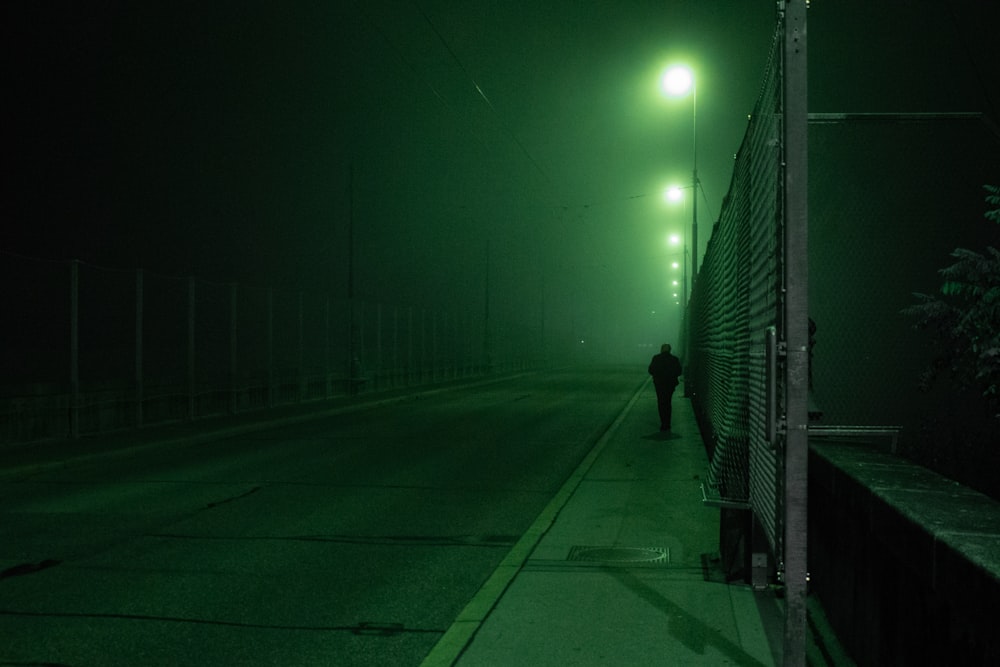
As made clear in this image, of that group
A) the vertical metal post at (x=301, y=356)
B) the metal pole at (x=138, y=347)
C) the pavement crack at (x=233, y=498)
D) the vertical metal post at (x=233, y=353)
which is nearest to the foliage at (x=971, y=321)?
the pavement crack at (x=233, y=498)

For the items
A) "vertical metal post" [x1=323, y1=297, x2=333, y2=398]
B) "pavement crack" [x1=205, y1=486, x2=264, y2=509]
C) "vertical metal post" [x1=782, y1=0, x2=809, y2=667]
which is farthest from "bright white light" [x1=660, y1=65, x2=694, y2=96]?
"vertical metal post" [x1=323, y1=297, x2=333, y2=398]

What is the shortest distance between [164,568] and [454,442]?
33.8 ft

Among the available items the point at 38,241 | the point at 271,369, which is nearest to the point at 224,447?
the point at 271,369

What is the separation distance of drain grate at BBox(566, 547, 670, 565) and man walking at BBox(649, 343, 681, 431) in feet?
36.4

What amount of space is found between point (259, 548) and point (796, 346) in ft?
18.9

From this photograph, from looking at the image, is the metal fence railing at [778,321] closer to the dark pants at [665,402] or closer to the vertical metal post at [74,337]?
the dark pants at [665,402]

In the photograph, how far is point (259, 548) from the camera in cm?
825

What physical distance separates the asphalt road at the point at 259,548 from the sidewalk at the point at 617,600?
0.33m

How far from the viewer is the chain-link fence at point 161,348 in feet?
A: 55.8

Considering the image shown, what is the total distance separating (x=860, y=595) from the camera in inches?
180

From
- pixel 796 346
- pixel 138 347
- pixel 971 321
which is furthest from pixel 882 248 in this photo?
pixel 138 347

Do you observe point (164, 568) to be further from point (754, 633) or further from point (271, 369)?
point (271, 369)

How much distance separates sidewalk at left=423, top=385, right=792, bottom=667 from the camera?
5293 mm

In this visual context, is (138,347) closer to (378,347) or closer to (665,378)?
(665,378)
